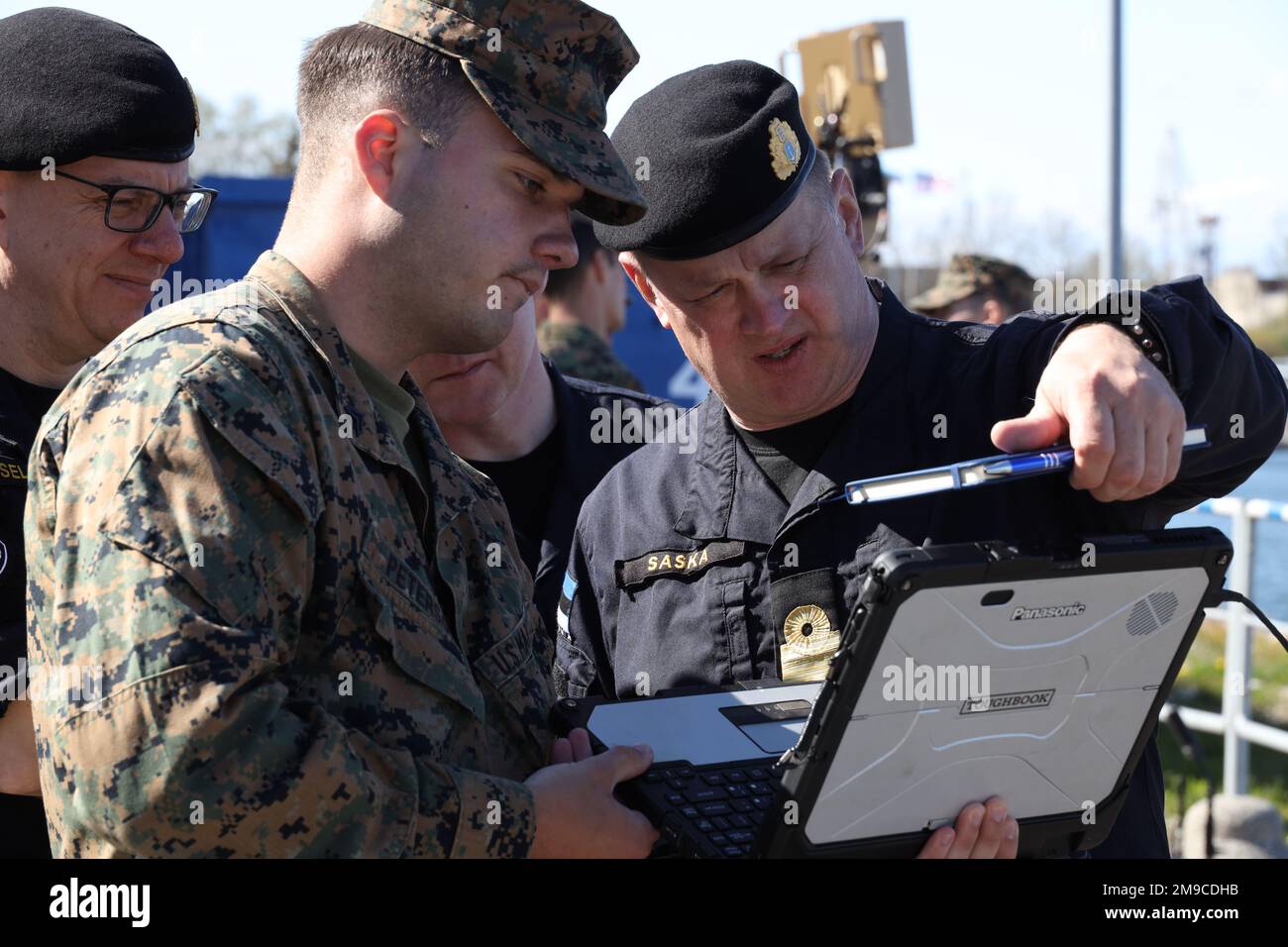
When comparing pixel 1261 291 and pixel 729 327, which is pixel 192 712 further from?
pixel 1261 291

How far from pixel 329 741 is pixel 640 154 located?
4.43ft

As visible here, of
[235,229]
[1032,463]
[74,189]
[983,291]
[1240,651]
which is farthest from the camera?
[235,229]

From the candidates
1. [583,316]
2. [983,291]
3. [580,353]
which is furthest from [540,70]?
[983,291]

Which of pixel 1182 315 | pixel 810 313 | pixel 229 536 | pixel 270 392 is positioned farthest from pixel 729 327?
pixel 229 536

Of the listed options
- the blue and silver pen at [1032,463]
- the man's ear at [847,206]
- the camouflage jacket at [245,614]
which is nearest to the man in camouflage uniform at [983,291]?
the man's ear at [847,206]

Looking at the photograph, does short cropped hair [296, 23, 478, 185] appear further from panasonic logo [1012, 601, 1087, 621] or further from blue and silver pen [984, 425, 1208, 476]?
panasonic logo [1012, 601, 1087, 621]

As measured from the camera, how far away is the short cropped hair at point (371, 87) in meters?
1.67

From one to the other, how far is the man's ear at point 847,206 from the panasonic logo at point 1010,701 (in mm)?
1265

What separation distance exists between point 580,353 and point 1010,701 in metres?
3.50

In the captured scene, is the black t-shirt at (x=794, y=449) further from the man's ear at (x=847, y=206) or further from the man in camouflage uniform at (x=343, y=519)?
the man in camouflage uniform at (x=343, y=519)

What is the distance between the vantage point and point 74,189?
2359 millimetres

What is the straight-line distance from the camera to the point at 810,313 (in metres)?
2.30

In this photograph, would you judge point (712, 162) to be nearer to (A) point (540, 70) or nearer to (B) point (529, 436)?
(A) point (540, 70)

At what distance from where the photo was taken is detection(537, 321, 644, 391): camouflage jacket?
473 cm
